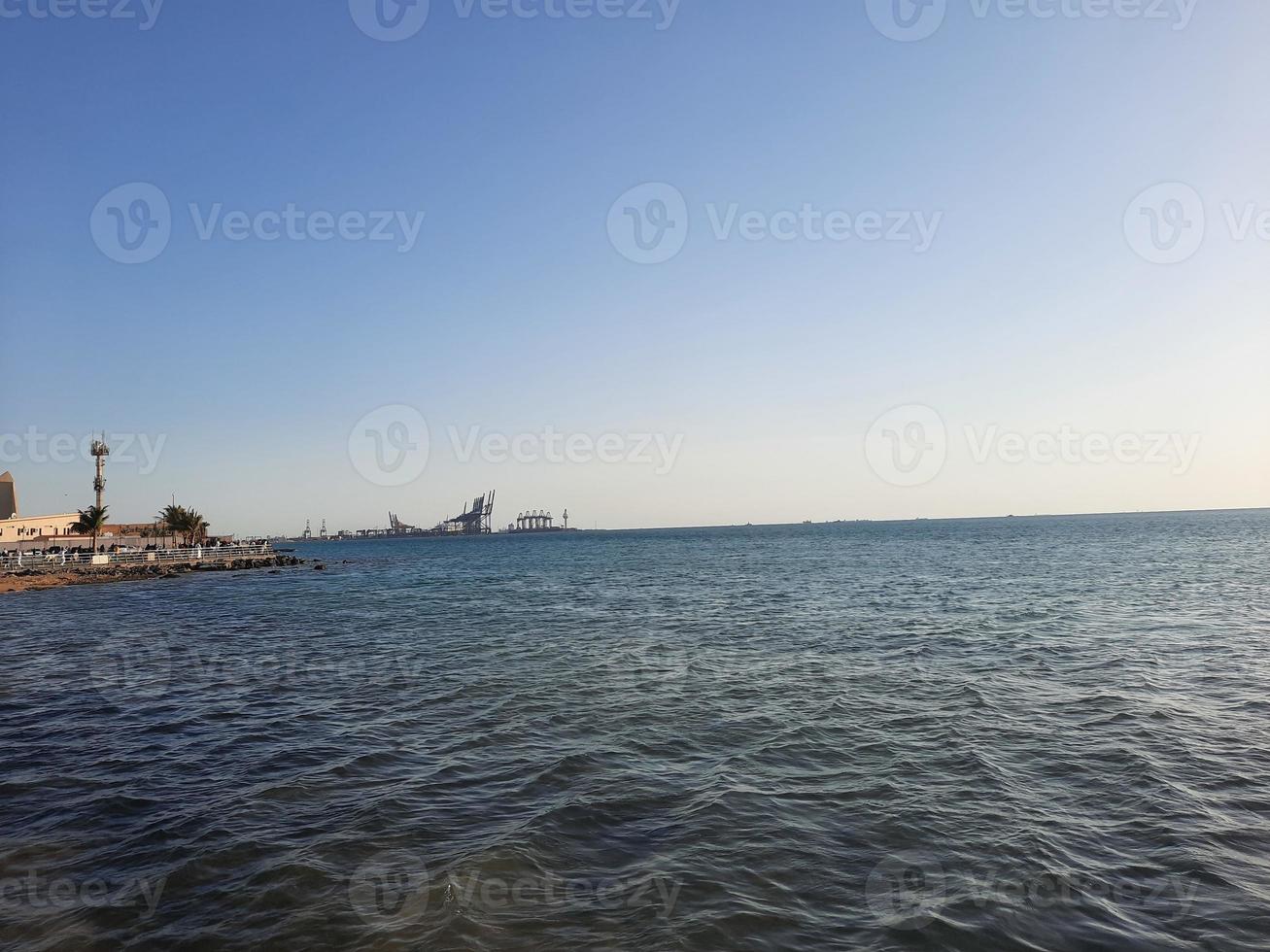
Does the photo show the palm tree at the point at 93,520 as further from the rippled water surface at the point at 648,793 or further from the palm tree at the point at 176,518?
the rippled water surface at the point at 648,793

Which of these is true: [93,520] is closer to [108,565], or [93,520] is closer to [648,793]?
[108,565]

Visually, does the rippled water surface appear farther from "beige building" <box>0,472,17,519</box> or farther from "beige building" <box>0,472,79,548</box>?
"beige building" <box>0,472,17,519</box>

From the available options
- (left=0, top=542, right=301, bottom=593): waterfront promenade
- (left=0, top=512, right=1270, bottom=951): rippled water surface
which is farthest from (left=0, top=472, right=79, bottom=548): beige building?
(left=0, top=512, right=1270, bottom=951): rippled water surface

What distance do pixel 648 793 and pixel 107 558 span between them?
80.1m

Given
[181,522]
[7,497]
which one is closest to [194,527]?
[181,522]

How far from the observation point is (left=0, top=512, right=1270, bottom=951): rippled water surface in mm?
7859

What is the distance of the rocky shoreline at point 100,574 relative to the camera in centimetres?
5484

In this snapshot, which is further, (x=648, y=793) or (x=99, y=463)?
(x=99, y=463)

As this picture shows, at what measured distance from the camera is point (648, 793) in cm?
1142

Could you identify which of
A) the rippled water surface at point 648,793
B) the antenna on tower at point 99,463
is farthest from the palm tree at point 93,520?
the rippled water surface at point 648,793

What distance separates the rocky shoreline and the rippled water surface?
36607 millimetres

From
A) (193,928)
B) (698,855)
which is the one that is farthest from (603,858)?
(193,928)

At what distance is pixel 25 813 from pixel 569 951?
937 cm

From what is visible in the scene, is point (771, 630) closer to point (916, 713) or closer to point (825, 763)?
point (916, 713)
